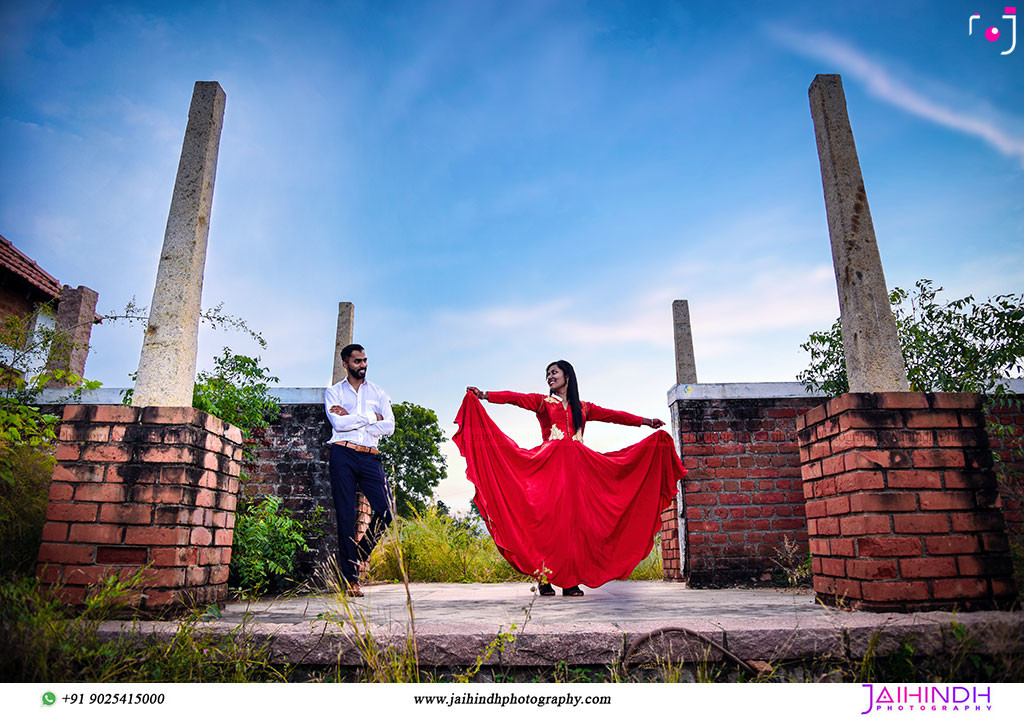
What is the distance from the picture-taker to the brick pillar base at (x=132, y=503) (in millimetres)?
2533

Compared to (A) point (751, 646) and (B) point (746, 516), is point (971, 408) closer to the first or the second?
(A) point (751, 646)

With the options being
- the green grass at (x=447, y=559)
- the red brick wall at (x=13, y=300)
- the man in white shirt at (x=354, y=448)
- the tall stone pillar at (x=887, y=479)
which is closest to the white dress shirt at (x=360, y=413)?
the man in white shirt at (x=354, y=448)

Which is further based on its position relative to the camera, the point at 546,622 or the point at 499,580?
the point at 499,580

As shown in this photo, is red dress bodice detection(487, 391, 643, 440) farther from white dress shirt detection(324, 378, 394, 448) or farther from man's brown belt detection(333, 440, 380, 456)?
man's brown belt detection(333, 440, 380, 456)

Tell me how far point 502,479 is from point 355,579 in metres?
1.30

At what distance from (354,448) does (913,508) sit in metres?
3.54

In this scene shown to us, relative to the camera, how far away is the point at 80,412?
274 cm

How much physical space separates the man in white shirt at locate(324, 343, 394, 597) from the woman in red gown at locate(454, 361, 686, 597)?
0.69m

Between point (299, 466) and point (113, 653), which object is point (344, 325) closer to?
point (299, 466)

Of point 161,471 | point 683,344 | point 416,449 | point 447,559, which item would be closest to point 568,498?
point 161,471

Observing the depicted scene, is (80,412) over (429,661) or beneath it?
over

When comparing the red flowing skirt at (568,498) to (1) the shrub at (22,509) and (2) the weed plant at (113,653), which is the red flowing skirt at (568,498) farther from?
(1) the shrub at (22,509)

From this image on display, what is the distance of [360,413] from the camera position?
452 centimetres
